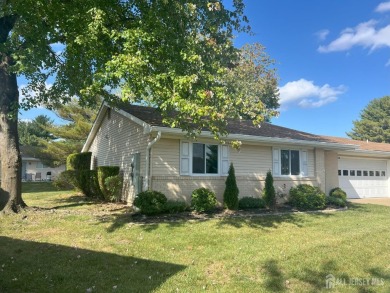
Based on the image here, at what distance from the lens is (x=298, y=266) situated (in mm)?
6305

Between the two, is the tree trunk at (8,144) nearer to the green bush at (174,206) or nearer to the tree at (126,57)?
the tree at (126,57)

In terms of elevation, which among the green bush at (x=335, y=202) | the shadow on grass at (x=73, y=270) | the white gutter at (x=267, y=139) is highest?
the white gutter at (x=267, y=139)

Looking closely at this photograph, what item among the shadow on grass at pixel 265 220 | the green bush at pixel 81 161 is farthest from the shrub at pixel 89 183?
the shadow on grass at pixel 265 220

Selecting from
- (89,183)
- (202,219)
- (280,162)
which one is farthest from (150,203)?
(280,162)

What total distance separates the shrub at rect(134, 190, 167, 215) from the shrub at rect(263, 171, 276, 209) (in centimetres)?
485

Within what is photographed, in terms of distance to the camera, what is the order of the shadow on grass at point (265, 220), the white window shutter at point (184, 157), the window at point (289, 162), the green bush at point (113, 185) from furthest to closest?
1. the window at point (289, 162)
2. the green bush at point (113, 185)
3. the white window shutter at point (184, 157)
4. the shadow on grass at point (265, 220)

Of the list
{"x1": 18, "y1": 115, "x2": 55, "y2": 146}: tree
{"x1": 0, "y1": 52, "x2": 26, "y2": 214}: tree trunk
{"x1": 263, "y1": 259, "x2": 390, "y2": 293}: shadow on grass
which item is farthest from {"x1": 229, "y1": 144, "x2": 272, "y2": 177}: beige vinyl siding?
{"x1": 18, "y1": 115, "x2": 55, "y2": 146}: tree

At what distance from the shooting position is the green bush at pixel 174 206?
11007 mm

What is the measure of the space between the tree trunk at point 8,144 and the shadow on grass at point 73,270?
3740 mm

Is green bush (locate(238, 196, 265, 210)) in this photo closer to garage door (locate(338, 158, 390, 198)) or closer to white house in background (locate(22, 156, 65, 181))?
garage door (locate(338, 158, 390, 198))

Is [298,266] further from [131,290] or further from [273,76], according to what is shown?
[273,76]

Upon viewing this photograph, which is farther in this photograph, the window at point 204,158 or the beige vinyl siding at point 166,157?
the window at point 204,158

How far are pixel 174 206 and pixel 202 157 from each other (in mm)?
2640

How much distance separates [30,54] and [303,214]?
1025 centimetres
